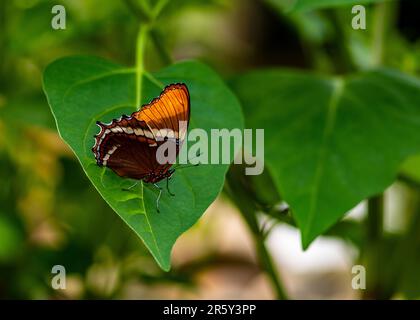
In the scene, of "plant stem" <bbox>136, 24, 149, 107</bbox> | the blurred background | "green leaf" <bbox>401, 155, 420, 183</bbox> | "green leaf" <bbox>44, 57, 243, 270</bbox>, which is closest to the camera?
"green leaf" <bbox>44, 57, 243, 270</bbox>

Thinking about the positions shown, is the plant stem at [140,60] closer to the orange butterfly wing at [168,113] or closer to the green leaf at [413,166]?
the orange butterfly wing at [168,113]

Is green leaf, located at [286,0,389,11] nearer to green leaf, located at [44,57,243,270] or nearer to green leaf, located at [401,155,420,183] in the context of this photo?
green leaf, located at [44,57,243,270]

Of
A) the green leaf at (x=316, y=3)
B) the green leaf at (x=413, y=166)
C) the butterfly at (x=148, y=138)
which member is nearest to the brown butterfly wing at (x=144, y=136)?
the butterfly at (x=148, y=138)

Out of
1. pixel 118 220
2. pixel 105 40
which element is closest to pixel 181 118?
pixel 118 220

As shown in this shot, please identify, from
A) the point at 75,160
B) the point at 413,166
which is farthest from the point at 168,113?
the point at 75,160

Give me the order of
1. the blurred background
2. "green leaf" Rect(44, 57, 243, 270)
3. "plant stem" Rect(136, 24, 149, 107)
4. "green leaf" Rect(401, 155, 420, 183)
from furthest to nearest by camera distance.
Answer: the blurred background → "green leaf" Rect(401, 155, 420, 183) → "plant stem" Rect(136, 24, 149, 107) → "green leaf" Rect(44, 57, 243, 270)

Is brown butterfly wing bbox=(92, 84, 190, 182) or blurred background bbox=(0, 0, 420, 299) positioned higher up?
blurred background bbox=(0, 0, 420, 299)

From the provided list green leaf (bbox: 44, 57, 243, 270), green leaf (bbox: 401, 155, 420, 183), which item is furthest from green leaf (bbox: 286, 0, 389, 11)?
green leaf (bbox: 401, 155, 420, 183)
